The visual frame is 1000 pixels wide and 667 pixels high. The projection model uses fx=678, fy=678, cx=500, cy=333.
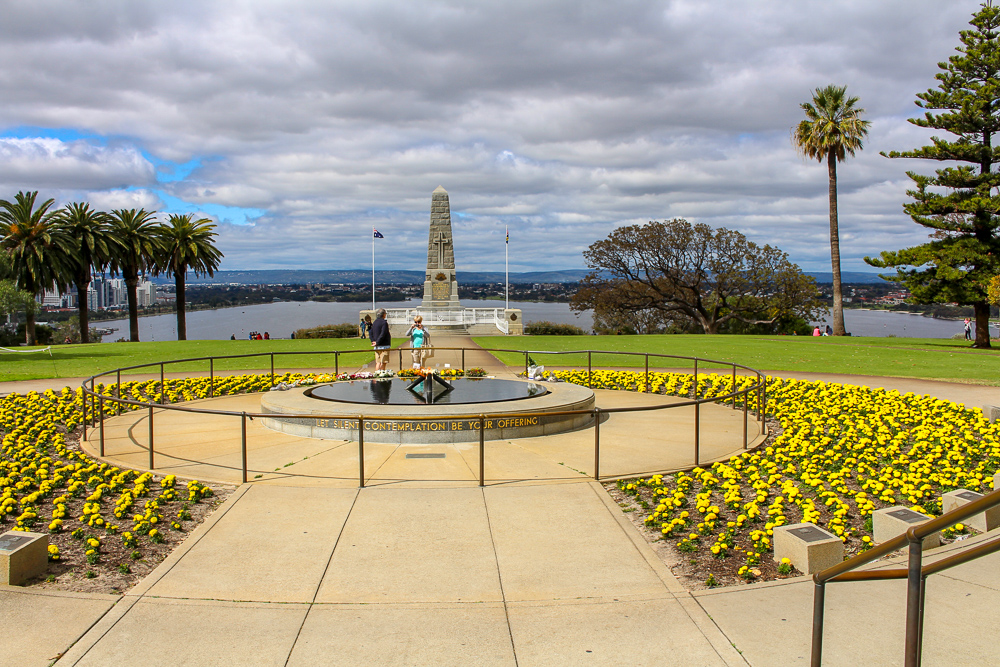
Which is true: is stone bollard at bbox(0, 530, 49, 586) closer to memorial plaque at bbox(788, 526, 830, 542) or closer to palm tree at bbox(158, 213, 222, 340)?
memorial plaque at bbox(788, 526, 830, 542)

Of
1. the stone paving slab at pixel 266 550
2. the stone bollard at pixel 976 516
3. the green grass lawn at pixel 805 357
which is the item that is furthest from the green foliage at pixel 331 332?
the stone bollard at pixel 976 516

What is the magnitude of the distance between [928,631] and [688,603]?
154 centimetres

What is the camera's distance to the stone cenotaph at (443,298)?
4778 cm

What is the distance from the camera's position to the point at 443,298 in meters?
52.8

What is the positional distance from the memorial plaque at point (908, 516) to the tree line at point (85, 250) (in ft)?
165

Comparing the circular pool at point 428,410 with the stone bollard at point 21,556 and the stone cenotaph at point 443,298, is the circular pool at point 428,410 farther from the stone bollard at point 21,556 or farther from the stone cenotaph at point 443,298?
the stone cenotaph at point 443,298

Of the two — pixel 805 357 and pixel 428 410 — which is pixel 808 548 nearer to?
pixel 428 410

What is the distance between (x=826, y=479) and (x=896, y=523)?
90.4 inches

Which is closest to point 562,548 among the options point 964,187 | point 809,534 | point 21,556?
point 809,534

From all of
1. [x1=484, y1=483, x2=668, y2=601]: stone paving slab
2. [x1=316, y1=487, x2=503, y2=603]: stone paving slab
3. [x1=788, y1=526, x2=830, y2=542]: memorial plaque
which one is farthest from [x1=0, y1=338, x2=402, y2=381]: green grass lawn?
[x1=788, y1=526, x2=830, y2=542]: memorial plaque

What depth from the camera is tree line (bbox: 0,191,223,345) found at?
45875 millimetres

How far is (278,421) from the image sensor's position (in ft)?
38.3

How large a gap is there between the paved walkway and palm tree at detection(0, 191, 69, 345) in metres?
47.8

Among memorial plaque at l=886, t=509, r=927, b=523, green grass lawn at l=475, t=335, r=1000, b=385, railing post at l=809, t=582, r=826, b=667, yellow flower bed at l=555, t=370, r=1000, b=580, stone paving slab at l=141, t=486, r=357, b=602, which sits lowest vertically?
green grass lawn at l=475, t=335, r=1000, b=385
